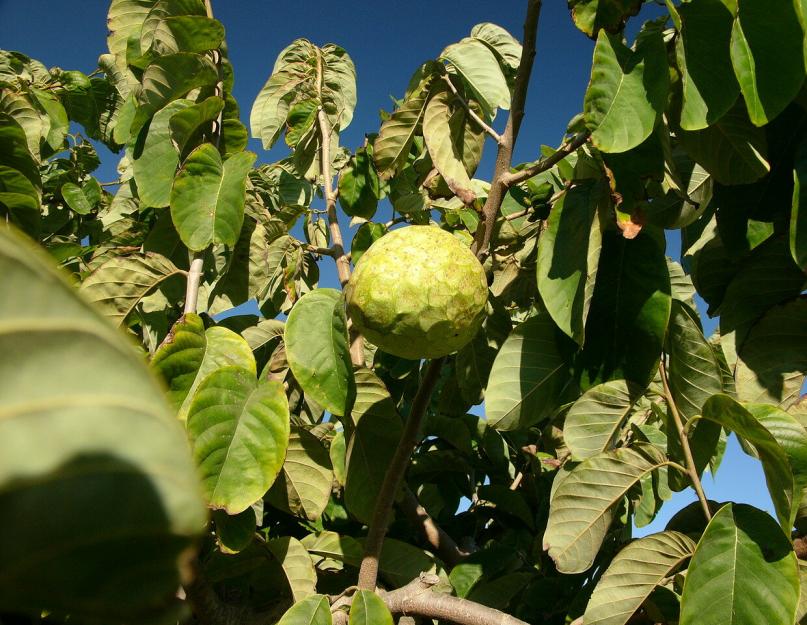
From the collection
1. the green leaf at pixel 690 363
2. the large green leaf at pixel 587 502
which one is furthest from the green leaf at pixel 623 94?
the large green leaf at pixel 587 502

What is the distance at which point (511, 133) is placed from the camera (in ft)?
4.61

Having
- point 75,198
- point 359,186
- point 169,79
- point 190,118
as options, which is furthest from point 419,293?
point 75,198

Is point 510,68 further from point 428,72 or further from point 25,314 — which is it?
point 25,314

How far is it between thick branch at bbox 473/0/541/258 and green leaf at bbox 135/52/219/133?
0.91 metres

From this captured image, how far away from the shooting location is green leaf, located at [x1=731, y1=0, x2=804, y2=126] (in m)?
1.09

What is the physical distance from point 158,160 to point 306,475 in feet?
3.11

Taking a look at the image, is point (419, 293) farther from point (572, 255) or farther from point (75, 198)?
point (75, 198)

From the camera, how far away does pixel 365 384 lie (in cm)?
163

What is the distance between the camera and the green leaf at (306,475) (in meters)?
1.70

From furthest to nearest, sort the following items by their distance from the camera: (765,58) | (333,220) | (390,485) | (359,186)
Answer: (359,186) → (333,220) → (390,485) → (765,58)

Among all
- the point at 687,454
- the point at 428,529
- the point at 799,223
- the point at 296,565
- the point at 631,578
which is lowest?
the point at 428,529

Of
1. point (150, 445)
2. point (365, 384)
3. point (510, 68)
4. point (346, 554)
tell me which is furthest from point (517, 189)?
point (150, 445)

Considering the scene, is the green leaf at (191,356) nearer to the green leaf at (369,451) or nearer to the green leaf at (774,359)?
the green leaf at (369,451)

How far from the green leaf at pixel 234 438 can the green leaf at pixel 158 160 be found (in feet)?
2.39
